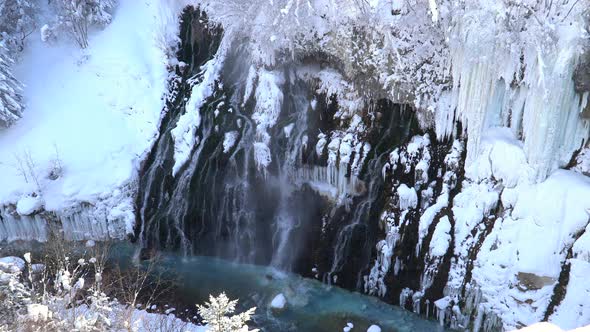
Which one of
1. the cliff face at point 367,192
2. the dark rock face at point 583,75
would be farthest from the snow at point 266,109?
the dark rock face at point 583,75

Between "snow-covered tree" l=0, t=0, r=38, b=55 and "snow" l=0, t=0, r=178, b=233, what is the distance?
0.35m

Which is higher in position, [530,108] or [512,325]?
[530,108]

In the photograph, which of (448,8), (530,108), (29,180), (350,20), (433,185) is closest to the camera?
(530,108)

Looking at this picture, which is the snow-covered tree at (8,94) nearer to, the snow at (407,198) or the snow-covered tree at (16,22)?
the snow-covered tree at (16,22)

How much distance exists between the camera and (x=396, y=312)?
40.2 ft

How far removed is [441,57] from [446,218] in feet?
12.8

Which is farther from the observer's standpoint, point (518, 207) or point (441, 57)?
point (441, 57)

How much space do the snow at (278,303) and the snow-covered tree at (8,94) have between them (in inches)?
377

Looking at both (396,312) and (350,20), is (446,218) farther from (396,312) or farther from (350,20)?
(350,20)

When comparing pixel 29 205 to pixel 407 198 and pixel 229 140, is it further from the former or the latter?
pixel 407 198

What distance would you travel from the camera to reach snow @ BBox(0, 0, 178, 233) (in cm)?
1425

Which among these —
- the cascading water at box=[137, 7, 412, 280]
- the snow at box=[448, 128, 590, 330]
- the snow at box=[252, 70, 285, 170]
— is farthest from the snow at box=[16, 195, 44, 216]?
the snow at box=[448, 128, 590, 330]

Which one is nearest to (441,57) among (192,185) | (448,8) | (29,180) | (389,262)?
(448,8)

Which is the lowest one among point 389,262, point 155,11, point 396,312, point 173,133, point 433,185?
point 396,312
